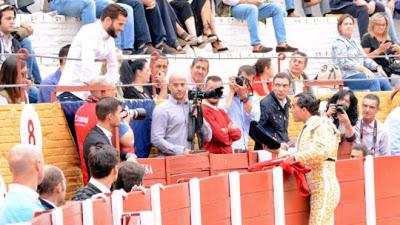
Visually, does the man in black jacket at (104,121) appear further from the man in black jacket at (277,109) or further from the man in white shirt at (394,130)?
the man in white shirt at (394,130)

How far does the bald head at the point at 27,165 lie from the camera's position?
872 centimetres

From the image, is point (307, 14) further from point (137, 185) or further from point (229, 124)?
point (137, 185)

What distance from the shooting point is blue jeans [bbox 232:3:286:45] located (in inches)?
726

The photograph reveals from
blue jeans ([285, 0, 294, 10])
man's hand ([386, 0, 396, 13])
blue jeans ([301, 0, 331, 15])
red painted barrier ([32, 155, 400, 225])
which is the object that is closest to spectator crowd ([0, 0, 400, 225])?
red painted barrier ([32, 155, 400, 225])

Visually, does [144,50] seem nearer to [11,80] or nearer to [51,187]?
[11,80]

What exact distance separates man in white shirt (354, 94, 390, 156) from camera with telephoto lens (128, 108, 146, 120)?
327cm

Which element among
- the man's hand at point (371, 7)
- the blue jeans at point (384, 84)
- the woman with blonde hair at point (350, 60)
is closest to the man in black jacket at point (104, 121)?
the woman with blonde hair at point (350, 60)

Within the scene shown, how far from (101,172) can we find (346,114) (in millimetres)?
5108

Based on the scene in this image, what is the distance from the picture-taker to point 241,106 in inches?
555

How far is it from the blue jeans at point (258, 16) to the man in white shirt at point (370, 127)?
11.4ft

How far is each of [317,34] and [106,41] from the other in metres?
7.57

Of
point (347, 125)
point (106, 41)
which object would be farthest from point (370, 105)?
point (106, 41)

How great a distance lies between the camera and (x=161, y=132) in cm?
1307

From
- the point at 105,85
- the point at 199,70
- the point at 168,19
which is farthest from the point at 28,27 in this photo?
the point at 105,85
